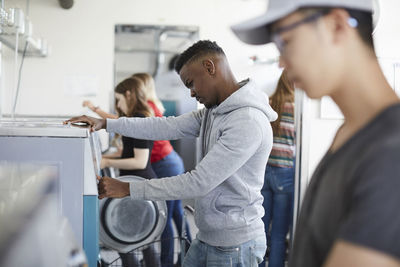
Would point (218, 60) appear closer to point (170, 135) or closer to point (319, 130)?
point (170, 135)

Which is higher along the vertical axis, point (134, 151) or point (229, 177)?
point (229, 177)

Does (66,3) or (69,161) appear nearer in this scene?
(69,161)

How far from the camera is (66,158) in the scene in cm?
145

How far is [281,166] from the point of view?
298cm

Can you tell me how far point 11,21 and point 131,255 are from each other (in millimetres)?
1485

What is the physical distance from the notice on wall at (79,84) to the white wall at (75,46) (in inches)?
0.6

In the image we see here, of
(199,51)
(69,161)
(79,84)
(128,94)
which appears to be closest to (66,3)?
(79,84)

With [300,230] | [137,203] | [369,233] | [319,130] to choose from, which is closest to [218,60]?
[300,230]

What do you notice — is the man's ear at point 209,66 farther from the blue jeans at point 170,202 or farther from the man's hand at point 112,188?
the blue jeans at point 170,202

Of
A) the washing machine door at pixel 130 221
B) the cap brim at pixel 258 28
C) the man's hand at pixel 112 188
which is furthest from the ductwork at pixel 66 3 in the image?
the cap brim at pixel 258 28

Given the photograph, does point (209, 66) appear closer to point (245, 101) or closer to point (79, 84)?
point (245, 101)

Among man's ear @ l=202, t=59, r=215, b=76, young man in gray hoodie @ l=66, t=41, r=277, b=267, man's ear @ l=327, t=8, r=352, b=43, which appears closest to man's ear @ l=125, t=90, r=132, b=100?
young man in gray hoodie @ l=66, t=41, r=277, b=267

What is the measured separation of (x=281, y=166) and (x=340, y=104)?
2.29 metres

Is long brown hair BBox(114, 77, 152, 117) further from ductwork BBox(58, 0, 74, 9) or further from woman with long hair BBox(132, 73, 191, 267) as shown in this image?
ductwork BBox(58, 0, 74, 9)
